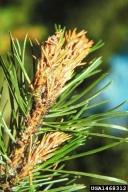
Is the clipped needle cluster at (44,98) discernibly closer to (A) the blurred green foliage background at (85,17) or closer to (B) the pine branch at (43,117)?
(B) the pine branch at (43,117)

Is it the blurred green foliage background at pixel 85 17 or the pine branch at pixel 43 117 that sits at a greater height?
the blurred green foliage background at pixel 85 17

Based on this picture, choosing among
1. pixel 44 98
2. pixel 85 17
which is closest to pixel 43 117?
pixel 44 98

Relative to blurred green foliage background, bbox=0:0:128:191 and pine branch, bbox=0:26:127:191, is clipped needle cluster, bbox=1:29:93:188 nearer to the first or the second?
pine branch, bbox=0:26:127:191

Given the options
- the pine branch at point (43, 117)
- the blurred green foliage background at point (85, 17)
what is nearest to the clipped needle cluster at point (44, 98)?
the pine branch at point (43, 117)

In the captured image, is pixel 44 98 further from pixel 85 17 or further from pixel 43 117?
pixel 85 17

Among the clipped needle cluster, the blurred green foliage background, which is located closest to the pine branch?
the clipped needle cluster

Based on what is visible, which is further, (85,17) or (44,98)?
(85,17)

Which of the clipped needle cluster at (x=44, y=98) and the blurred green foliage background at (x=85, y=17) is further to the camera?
the blurred green foliage background at (x=85, y=17)

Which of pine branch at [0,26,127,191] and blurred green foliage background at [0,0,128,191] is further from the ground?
blurred green foliage background at [0,0,128,191]

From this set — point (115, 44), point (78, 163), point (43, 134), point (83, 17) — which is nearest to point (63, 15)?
point (83, 17)
